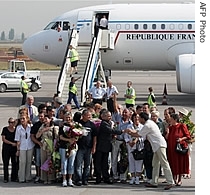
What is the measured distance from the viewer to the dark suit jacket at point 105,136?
1355 centimetres

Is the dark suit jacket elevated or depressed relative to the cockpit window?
depressed

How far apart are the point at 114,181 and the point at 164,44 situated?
56.1 ft

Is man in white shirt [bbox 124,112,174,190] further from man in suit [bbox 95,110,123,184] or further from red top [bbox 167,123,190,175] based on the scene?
man in suit [bbox 95,110,123,184]

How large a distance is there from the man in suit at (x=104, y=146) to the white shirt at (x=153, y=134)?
0.68 meters

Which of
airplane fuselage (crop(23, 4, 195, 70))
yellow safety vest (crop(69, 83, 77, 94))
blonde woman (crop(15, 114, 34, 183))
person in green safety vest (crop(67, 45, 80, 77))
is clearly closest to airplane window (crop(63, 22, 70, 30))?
airplane fuselage (crop(23, 4, 195, 70))

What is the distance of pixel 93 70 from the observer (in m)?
→ 28.8

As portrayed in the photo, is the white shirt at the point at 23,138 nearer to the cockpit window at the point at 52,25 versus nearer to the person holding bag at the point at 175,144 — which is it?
the person holding bag at the point at 175,144

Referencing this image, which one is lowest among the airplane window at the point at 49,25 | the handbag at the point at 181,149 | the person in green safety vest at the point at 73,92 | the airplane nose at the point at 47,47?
the handbag at the point at 181,149

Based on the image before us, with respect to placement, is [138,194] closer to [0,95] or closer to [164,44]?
[164,44]

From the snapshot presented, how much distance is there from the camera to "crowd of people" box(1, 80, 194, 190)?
13391mm

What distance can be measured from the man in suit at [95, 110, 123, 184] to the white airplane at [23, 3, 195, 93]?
53.3 feet

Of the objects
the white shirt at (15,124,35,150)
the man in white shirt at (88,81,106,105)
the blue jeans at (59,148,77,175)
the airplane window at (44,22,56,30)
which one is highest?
the airplane window at (44,22,56,30)

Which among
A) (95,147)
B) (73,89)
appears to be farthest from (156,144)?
(73,89)

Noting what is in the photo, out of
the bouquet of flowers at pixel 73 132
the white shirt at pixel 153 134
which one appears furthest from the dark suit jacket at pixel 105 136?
the white shirt at pixel 153 134
